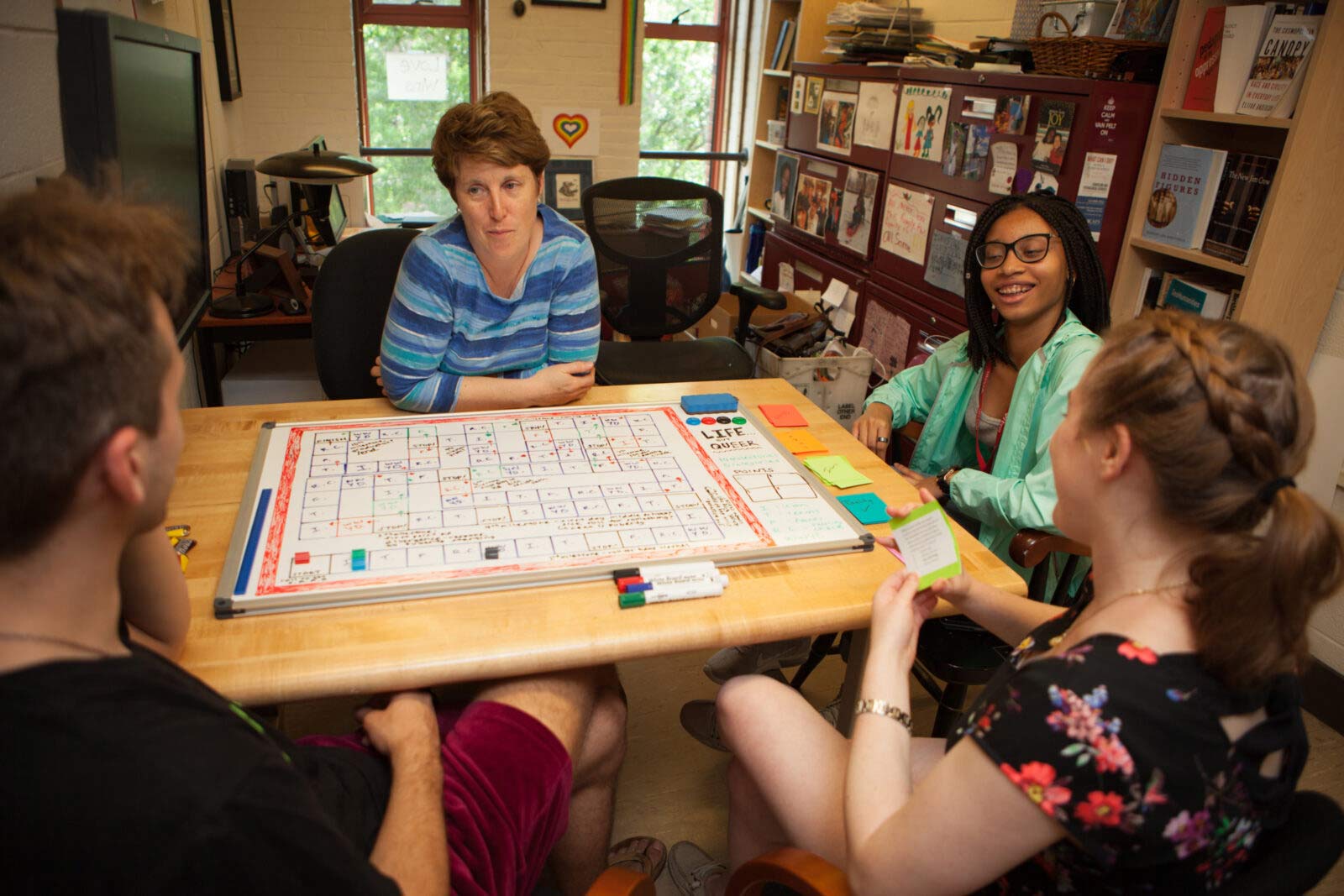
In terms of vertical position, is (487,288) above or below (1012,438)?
above

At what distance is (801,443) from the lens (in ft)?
5.63

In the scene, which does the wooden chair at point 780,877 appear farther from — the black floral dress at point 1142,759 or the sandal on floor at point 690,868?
the sandal on floor at point 690,868

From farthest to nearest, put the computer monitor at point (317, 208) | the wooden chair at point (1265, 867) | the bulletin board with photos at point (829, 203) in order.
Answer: the bulletin board with photos at point (829, 203) → the computer monitor at point (317, 208) → the wooden chair at point (1265, 867)

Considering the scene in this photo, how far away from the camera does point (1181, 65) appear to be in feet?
7.66

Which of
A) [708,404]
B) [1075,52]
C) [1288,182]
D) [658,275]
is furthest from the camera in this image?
[658,275]

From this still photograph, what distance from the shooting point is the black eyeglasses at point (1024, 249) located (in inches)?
72.4

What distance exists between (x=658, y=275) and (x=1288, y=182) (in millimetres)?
1809

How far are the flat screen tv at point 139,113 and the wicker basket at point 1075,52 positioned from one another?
2.27 metres

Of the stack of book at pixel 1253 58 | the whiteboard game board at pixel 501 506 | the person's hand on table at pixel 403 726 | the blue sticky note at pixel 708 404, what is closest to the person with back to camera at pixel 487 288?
the whiteboard game board at pixel 501 506

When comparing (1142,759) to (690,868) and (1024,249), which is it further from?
(1024,249)

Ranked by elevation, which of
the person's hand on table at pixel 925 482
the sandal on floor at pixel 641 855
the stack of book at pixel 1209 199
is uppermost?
the stack of book at pixel 1209 199

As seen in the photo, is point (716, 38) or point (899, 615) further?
point (716, 38)

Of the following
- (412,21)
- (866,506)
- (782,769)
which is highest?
(412,21)

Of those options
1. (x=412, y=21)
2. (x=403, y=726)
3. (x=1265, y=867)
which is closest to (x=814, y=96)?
(x=412, y=21)
